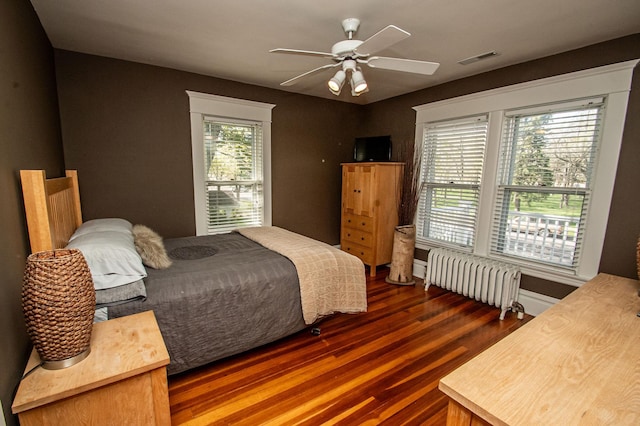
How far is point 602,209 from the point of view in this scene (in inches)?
95.9

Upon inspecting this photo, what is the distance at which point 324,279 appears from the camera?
231 cm

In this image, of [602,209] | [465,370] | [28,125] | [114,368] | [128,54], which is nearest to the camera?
[465,370]

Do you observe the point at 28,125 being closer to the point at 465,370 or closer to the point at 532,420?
the point at 465,370

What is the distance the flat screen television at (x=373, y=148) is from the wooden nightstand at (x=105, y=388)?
11.8ft

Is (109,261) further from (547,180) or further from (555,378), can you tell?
(547,180)

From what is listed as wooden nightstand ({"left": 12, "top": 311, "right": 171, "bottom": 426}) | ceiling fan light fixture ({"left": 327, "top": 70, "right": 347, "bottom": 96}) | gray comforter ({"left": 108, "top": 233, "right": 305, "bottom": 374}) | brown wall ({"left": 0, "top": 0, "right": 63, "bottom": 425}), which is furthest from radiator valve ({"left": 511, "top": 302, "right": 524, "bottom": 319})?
brown wall ({"left": 0, "top": 0, "right": 63, "bottom": 425})

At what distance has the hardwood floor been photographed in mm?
1671

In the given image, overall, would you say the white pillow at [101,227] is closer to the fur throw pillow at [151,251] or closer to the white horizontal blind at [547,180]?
the fur throw pillow at [151,251]

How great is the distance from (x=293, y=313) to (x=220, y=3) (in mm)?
2255

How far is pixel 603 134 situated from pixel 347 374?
9.38ft

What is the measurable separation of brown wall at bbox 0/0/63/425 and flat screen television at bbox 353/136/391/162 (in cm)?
350

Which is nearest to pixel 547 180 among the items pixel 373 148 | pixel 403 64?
pixel 403 64

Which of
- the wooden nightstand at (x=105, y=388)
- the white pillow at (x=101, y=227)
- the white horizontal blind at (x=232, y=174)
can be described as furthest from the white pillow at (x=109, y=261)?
the white horizontal blind at (x=232, y=174)

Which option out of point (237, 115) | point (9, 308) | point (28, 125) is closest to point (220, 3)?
point (28, 125)
